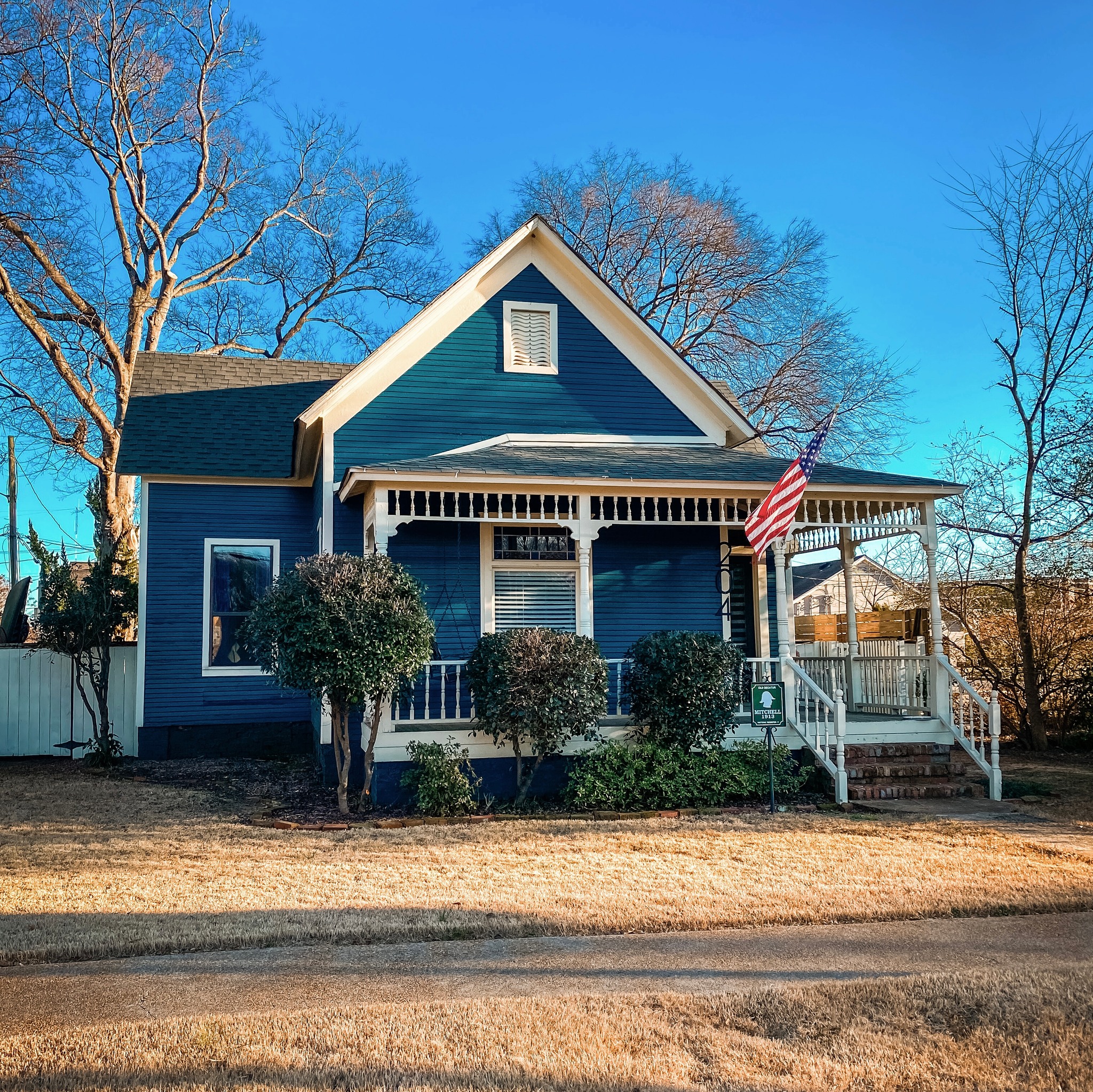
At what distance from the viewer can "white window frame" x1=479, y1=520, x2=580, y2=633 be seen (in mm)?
12602

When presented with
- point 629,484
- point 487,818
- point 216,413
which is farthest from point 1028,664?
point 216,413

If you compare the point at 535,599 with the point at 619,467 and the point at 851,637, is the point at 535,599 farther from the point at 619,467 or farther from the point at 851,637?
the point at 851,637

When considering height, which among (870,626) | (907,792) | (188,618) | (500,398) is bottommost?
(907,792)

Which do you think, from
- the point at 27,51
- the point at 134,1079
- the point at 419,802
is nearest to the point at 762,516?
the point at 419,802

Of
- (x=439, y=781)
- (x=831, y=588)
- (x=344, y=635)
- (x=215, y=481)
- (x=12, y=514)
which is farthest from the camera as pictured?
(x=831, y=588)

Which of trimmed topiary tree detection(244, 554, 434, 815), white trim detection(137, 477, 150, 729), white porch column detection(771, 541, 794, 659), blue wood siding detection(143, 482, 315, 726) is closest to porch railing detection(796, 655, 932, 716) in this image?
white porch column detection(771, 541, 794, 659)

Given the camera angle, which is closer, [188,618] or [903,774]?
[903,774]

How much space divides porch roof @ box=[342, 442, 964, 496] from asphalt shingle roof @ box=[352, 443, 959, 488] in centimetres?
1

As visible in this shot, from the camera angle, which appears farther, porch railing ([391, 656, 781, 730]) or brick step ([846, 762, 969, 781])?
brick step ([846, 762, 969, 781])

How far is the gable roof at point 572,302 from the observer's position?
12.9m

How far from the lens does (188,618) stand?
14.5 m

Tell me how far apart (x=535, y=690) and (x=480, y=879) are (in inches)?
117

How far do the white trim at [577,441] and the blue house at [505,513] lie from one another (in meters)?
0.03

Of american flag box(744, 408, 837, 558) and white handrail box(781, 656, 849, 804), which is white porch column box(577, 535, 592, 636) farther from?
white handrail box(781, 656, 849, 804)
